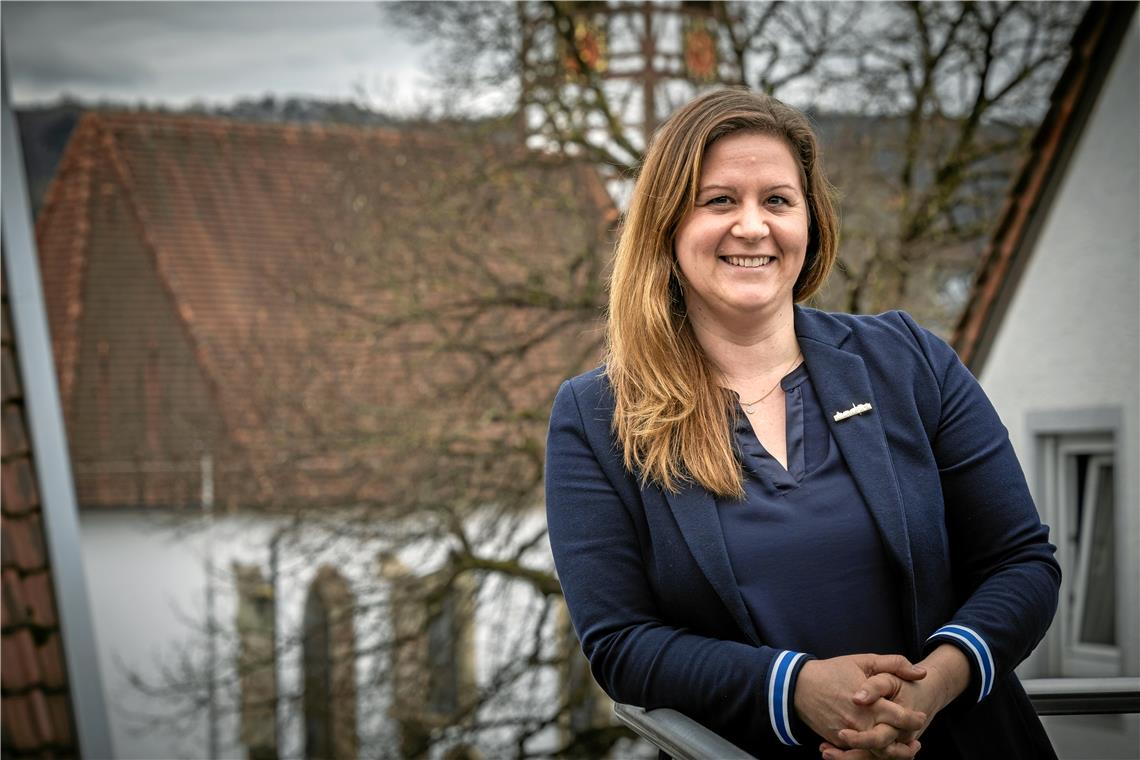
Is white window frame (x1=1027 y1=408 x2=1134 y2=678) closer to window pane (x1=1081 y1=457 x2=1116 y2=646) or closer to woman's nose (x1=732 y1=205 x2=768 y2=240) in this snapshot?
window pane (x1=1081 y1=457 x2=1116 y2=646)

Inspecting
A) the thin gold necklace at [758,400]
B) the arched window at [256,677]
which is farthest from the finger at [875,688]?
the arched window at [256,677]

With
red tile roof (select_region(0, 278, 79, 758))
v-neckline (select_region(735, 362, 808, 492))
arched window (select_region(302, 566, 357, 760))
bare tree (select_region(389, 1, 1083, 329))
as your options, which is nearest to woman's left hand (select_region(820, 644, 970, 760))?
v-neckline (select_region(735, 362, 808, 492))

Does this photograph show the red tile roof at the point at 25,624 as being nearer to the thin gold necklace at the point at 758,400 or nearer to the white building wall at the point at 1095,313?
the thin gold necklace at the point at 758,400

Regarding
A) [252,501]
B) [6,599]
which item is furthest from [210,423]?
[6,599]

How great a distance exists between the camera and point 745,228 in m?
1.98

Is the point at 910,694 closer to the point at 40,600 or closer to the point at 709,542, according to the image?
the point at 709,542

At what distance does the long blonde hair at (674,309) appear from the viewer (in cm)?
195

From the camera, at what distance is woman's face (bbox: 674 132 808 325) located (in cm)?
199

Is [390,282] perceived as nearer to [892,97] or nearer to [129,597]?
→ [892,97]

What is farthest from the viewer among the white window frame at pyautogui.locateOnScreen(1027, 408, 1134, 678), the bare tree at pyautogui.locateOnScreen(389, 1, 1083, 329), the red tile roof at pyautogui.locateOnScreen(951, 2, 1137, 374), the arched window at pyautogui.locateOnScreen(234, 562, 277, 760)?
the arched window at pyautogui.locateOnScreen(234, 562, 277, 760)

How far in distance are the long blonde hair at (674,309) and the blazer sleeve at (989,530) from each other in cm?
29

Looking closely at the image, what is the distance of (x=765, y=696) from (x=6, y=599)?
2.59 m

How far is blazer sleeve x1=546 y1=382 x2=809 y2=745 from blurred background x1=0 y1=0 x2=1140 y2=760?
620mm

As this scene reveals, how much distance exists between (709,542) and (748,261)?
0.40 m
